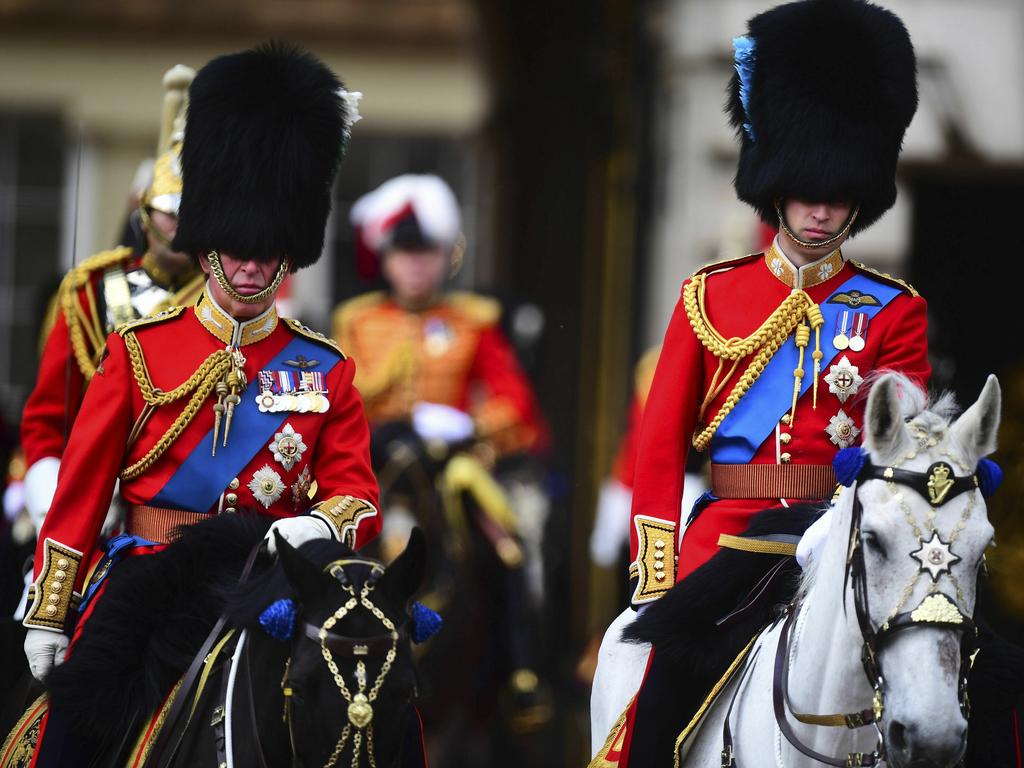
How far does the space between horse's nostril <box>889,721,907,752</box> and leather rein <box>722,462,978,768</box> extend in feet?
0.16

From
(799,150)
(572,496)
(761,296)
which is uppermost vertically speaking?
(799,150)

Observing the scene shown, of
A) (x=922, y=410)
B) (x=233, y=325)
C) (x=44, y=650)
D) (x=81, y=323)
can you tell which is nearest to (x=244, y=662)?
(x=44, y=650)

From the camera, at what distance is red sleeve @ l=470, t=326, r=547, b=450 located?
35.1 ft

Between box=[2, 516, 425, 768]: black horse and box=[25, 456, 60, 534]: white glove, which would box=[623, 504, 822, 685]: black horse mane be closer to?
box=[2, 516, 425, 768]: black horse

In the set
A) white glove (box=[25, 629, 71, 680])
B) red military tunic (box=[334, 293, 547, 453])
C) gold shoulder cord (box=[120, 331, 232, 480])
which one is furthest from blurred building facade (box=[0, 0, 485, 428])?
white glove (box=[25, 629, 71, 680])

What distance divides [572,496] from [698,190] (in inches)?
104

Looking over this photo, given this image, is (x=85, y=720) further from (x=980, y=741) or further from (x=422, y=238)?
(x=422, y=238)

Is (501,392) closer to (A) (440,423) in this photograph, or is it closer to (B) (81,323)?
(A) (440,423)

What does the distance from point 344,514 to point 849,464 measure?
1.42m

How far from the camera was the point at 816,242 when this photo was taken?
213 inches

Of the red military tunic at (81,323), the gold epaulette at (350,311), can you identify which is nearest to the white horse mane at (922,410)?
the red military tunic at (81,323)

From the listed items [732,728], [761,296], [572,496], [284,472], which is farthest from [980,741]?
[572,496]

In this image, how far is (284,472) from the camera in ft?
18.5

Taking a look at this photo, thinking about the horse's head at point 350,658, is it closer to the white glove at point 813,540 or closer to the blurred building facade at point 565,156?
the white glove at point 813,540
